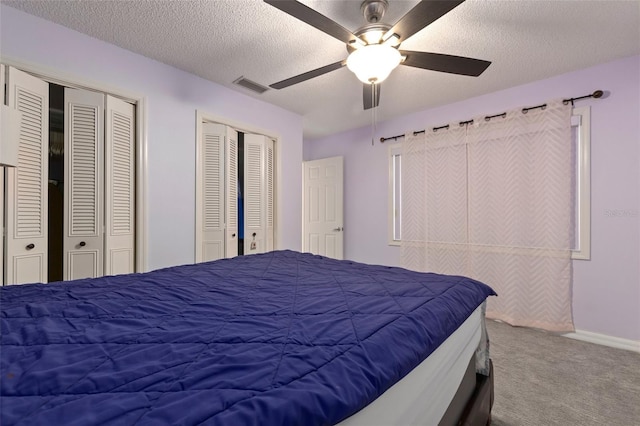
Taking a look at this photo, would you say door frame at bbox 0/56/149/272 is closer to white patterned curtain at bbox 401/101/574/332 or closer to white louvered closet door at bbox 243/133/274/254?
white louvered closet door at bbox 243/133/274/254

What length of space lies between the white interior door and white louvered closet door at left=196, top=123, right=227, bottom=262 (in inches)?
79.8

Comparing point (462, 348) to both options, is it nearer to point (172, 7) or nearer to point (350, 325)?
point (350, 325)

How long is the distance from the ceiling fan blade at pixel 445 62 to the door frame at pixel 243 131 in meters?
2.03

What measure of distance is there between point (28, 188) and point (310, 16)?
2.17 m

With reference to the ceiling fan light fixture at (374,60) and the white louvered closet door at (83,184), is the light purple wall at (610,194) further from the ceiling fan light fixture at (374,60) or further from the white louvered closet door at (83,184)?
the white louvered closet door at (83,184)

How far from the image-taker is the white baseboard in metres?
2.46

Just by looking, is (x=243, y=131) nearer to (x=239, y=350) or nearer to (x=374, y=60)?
(x=374, y=60)

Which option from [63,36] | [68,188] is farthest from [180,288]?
[63,36]

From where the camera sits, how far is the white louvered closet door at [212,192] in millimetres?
3070

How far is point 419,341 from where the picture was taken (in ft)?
2.99

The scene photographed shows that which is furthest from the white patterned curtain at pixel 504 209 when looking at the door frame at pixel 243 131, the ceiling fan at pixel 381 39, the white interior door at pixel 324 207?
the door frame at pixel 243 131

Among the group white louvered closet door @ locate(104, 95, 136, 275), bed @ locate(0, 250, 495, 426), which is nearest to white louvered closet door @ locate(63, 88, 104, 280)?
white louvered closet door @ locate(104, 95, 136, 275)

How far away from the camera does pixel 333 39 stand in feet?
7.39

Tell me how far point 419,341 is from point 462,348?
1.63ft
